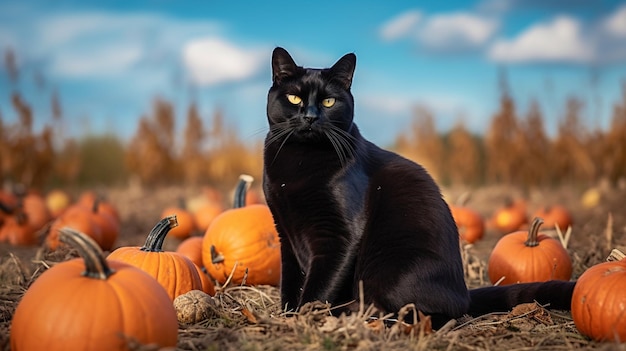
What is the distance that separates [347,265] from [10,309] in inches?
71.3

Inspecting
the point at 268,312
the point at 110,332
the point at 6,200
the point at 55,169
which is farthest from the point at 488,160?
the point at 110,332

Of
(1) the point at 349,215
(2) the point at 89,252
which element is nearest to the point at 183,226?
(1) the point at 349,215

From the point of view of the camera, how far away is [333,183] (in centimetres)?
312

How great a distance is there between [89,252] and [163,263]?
1060 mm

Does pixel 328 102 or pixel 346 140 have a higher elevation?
pixel 328 102

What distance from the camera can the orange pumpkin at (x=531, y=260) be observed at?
417cm

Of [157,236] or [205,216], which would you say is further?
[205,216]

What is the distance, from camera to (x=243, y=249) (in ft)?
14.1

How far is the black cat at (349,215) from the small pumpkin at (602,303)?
349 millimetres

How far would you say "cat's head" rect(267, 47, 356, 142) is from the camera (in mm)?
3199

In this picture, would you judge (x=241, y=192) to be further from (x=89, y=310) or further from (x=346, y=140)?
(x=89, y=310)

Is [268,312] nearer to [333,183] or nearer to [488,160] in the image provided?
[333,183]

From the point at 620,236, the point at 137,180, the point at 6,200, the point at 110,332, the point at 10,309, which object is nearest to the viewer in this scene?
the point at 110,332

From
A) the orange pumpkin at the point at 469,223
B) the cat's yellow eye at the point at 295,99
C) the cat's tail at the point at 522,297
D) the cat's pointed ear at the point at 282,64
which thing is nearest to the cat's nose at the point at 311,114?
the cat's yellow eye at the point at 295,99
